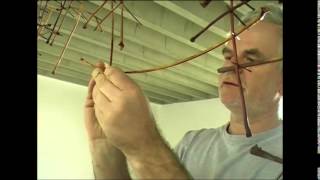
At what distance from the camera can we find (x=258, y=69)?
101cm

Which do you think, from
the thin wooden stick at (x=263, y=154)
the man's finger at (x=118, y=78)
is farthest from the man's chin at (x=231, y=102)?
the man's finger at (x=118, y=78)

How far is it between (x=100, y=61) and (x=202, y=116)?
0.28 meters

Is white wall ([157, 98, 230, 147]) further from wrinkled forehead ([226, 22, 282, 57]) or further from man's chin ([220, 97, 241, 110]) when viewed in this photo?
wrinkled forehead ([226, 22, 282, 57])

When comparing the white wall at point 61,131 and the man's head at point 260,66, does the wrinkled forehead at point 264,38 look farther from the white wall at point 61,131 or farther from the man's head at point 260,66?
the white wall at point 61,131

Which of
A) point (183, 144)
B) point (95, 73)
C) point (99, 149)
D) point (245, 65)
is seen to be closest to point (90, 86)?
point (95, 73)

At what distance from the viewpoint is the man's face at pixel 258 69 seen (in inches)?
39.6

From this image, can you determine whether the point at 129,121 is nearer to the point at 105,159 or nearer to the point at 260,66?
the point at 105,159

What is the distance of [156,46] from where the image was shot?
1.06 meters

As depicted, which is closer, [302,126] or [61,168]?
[302,126]

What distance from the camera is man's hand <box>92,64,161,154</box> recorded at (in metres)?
1.08

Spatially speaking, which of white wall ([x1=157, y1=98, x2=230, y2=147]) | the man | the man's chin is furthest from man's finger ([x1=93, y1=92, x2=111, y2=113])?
the man's chin
